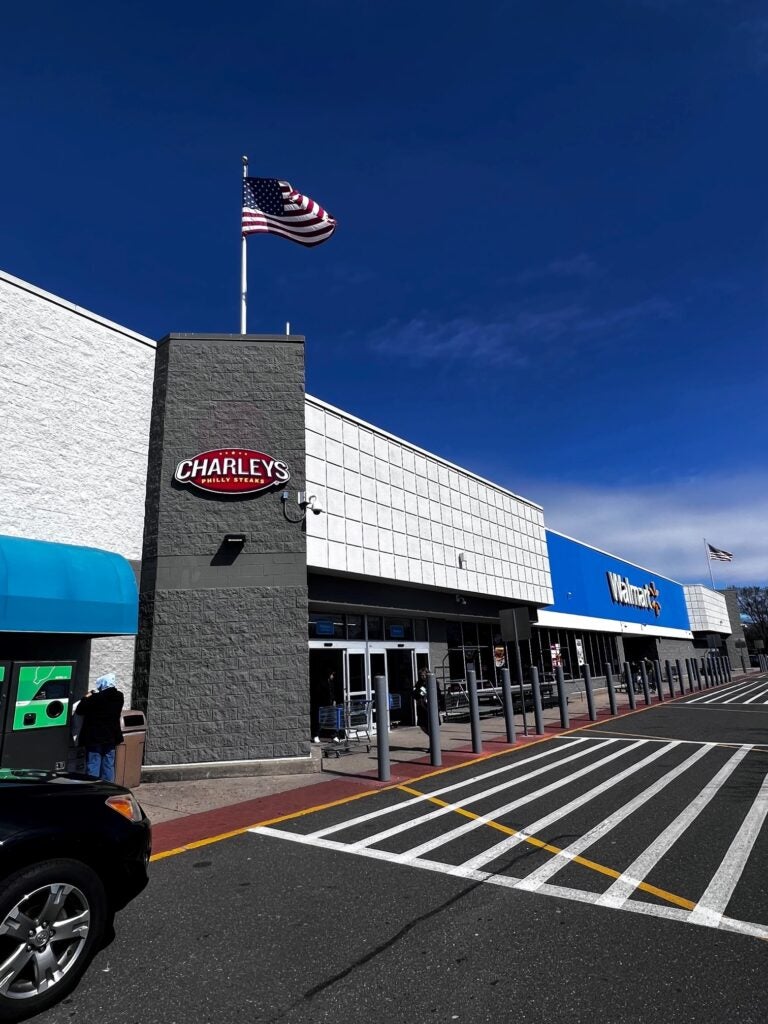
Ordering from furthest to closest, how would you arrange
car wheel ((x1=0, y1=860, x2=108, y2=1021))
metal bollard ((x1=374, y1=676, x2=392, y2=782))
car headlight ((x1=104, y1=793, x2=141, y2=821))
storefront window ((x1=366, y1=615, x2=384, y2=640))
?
storefront window ((x1=366, y1=615, x2=384, y2=640)) < metal bollard ((x1=374, y1=676, x2=392, y2=782)) < car headlight ((x1=104, y1=793, x2=141, y2=821)) < car wheel ((x1=0, y1=860, x2=108, y2=1021))

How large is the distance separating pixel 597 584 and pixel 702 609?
106ft

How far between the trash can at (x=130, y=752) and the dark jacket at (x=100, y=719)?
167 centimetres

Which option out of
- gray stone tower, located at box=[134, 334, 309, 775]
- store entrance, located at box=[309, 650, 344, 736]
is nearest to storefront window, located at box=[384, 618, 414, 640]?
store entrance, located at box=[309, 650, 344, 736]

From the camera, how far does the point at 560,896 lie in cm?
455

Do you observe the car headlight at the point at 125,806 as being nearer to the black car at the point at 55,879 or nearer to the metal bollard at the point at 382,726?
the black car at the point at 55,879

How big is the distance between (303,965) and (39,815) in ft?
5.90

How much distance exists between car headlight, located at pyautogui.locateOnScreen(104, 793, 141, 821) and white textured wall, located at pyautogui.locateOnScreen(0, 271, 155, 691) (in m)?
7.40

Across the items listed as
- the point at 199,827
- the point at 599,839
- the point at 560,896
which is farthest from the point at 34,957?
the point at 599,839

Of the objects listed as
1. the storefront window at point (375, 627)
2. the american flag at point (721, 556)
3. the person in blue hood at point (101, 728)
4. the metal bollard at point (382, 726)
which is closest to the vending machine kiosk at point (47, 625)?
the person in blue hood at point (101, 728)

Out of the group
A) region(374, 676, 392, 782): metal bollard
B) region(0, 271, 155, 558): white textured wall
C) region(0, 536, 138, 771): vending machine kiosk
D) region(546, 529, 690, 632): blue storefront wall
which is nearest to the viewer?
region(0, 536, 138, 771): vending machine kiosk

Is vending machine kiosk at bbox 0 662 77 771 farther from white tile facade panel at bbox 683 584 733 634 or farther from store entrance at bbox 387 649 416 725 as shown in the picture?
white tile facade panel at bbox 683 584 733 634

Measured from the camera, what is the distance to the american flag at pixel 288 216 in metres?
13.6

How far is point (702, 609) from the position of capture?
59062 mm

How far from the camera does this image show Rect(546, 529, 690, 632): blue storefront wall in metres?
28.7
